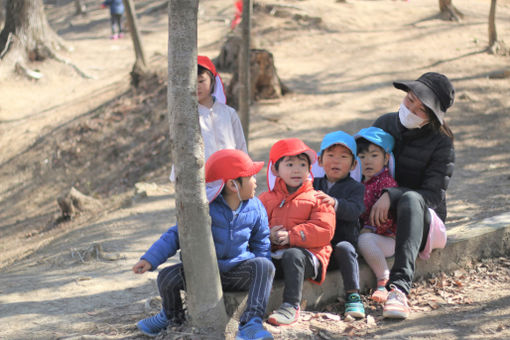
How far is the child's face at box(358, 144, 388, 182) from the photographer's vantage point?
13.2 ft

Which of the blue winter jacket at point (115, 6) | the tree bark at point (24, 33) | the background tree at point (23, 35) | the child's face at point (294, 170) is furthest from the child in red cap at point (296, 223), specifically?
the blue winter jacket at point (115, 6)

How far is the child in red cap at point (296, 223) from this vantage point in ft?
11.3

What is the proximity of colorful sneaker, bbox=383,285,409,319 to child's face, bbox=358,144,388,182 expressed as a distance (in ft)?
2.78

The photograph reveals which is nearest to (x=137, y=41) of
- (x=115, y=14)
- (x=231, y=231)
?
(x=115, y=14)

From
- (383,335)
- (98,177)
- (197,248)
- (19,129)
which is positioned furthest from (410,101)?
(19,129)

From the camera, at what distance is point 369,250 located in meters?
3.91

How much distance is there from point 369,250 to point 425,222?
43cm

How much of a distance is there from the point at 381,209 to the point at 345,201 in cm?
33

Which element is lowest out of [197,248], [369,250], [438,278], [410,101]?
[438,278]

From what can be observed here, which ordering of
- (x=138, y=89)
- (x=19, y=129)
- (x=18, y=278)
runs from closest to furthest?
(x=18, y=278) < (x=138, y=89) < (x=19, y=129)

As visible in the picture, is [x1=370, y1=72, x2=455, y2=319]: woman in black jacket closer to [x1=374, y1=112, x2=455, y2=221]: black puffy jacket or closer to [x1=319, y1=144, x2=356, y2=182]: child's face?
[x1=374, y1=112, x2=455, y2=221]: black puffy jacket

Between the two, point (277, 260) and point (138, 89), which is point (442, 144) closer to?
point (277, 260)

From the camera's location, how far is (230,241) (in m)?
3.38

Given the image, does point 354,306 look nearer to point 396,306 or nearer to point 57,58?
point 396,306
